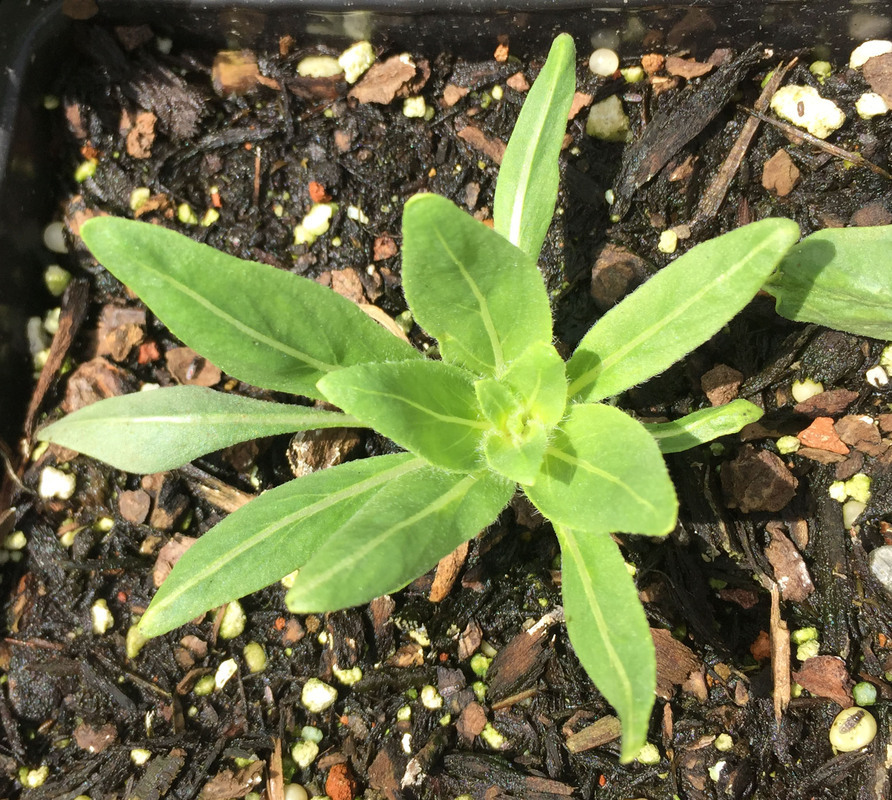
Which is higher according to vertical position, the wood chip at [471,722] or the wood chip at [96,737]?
the wood chip at [96,737]

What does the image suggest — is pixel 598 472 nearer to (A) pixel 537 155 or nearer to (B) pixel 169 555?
(A) pixel 537 155

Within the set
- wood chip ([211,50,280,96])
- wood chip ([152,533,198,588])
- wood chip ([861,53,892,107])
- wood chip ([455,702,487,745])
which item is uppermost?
wood chip ([211,50,280,96])

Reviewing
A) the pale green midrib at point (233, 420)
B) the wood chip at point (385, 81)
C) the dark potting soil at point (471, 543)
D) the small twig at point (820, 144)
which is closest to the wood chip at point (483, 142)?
the dark potting soil at point (471, 543)

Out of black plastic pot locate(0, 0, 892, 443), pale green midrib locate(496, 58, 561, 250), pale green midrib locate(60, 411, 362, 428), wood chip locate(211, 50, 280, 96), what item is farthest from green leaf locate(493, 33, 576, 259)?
wood chip locate(211, 50, 280, 96)

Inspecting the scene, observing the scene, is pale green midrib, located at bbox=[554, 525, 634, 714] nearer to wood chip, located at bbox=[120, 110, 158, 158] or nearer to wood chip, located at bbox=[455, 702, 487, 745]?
wood chip, located at bbox=[455, 702, 487, 745]

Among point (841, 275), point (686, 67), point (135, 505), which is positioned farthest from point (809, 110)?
point (135, 505)

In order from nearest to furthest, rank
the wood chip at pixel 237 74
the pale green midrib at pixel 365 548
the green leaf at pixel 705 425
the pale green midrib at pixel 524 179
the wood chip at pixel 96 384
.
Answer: the pale green midrib at pixel 365 548
the green leaf at pixel 705 425
the pale green midrib at pixel 524 179
the wood chip at pixel 96 384
the wood chip at pixel 237 74

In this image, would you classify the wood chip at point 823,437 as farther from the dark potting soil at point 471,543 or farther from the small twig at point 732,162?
the small twig at point 732,162
